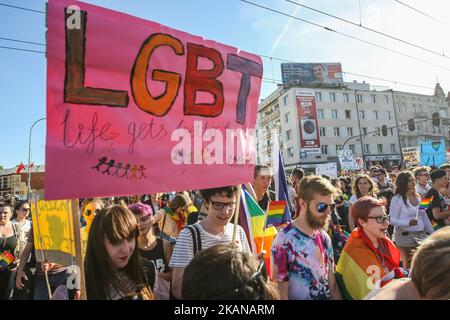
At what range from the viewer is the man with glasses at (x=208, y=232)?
6.88ft

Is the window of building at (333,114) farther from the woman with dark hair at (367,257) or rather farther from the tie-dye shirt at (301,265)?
the tie-dye shirt at (301,265)

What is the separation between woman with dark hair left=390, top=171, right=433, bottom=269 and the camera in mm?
4492

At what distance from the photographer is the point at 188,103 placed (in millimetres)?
2131

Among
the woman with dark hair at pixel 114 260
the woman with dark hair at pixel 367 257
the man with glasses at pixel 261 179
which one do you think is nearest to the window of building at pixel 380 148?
the man with glasses at pixel 261 179

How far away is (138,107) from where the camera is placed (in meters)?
1.90

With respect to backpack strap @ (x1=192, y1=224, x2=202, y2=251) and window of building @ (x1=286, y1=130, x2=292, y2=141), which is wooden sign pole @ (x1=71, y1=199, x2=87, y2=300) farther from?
window of building @ (x1=286, y1=130, x2=292, y2=141)

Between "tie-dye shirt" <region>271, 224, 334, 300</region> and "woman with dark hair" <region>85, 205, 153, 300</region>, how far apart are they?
926 mm

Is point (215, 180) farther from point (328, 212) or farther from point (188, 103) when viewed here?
point (328, 212)

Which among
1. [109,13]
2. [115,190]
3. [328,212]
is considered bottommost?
[328,212]

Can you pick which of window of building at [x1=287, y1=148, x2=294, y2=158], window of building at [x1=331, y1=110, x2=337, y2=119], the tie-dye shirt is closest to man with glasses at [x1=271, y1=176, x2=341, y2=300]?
the tie-dye shirt

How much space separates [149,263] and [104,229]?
0.77 m
